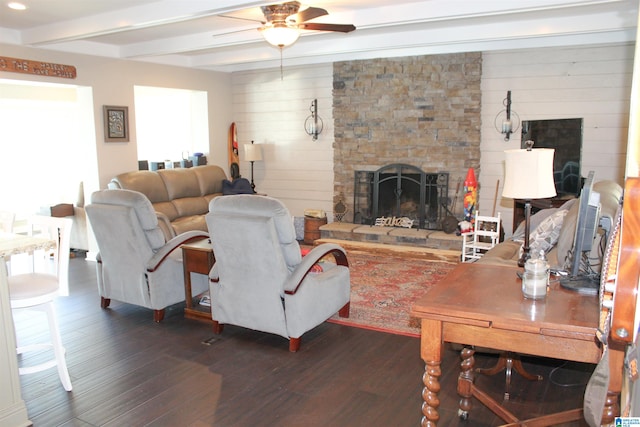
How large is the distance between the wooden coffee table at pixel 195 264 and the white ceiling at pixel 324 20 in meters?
1.82

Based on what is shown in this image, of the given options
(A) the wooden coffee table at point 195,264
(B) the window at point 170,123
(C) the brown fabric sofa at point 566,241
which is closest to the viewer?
(C) the brown fabric sofa at point 566,241

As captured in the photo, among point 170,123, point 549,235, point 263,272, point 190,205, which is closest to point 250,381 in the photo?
point 263,272

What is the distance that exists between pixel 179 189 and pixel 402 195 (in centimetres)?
302

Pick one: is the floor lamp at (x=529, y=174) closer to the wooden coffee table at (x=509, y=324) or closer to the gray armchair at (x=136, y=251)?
the wooden coffee table at (x=509, y=324)

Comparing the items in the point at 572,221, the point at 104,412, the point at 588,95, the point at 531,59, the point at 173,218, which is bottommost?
the point at 104,412

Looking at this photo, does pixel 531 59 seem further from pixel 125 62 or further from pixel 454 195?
pixel 125 62

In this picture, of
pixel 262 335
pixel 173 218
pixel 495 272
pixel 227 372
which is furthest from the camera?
pixel 173 218

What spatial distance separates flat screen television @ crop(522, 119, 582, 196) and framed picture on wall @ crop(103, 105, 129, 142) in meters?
5.16

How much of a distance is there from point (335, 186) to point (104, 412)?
5.10 m

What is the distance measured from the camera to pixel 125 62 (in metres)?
6.56

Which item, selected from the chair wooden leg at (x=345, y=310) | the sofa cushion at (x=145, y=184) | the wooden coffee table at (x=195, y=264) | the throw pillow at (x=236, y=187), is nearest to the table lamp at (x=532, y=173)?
the chair wooden leg at (x=345, y=310)

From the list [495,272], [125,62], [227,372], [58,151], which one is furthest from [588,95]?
[58,151]

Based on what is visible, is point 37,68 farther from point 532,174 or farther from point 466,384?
point 466,384

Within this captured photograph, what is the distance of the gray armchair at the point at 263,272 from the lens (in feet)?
11.1
